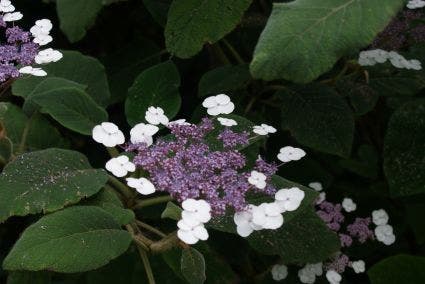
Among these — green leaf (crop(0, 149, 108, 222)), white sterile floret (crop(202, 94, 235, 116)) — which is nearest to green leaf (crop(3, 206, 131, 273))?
green leaf (crop(0, 149, 108, 222))

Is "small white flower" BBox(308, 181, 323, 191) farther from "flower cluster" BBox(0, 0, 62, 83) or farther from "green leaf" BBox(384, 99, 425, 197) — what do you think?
"flower cluster" BBox(0, 0, 62, 83)

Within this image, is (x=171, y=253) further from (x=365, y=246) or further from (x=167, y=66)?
(x=365, y=246)

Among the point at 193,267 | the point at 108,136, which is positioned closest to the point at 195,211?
the point at 193,267

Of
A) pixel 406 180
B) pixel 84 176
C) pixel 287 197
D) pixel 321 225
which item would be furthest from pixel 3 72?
pixel 406 180

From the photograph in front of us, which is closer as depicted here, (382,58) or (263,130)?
(263,130)

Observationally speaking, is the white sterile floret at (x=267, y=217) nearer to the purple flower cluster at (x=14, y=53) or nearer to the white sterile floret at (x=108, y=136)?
the white sterile floret at (x=108, y=136)

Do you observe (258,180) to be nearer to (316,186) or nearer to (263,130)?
(263,130)
